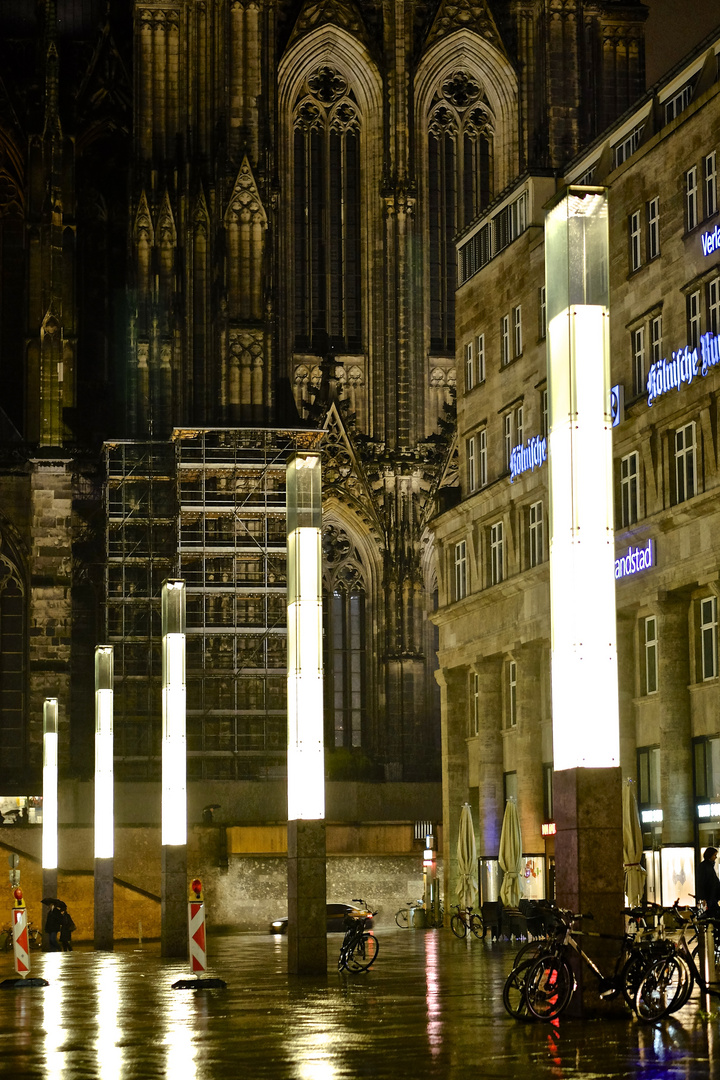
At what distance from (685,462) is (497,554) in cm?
1183

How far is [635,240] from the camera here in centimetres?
4191

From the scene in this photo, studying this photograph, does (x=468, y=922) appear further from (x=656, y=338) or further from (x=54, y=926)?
(x=656, y=338)

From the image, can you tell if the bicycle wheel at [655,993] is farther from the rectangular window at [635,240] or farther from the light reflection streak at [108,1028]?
the rectangular window at [635,240]

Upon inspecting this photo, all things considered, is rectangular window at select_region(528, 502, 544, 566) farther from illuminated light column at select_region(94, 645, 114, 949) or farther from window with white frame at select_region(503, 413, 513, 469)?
illuminated light column at select_region(94, 645, 114, 949)

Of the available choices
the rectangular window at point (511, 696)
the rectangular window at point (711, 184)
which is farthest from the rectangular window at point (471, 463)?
the rectangular window at point (711, 184)

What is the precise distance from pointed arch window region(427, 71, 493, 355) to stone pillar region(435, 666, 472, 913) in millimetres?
17406

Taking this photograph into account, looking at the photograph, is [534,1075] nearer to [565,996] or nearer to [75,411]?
[565,996]

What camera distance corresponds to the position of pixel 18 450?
64.9 m

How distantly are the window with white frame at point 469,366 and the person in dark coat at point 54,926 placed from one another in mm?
18608

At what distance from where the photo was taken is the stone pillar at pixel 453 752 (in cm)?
5259

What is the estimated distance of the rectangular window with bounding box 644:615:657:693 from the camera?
135 feet

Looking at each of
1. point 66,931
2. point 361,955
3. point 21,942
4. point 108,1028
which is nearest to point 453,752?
point 66,931

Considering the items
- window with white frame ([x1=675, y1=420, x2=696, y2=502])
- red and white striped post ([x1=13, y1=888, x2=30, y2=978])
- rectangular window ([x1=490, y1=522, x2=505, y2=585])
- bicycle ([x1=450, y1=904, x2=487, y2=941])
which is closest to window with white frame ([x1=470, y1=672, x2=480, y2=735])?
rectangular window ([x1=490, y1=522, x2=505, y2=585])

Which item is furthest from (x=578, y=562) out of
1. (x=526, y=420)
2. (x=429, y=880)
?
(x=429, y=880)
